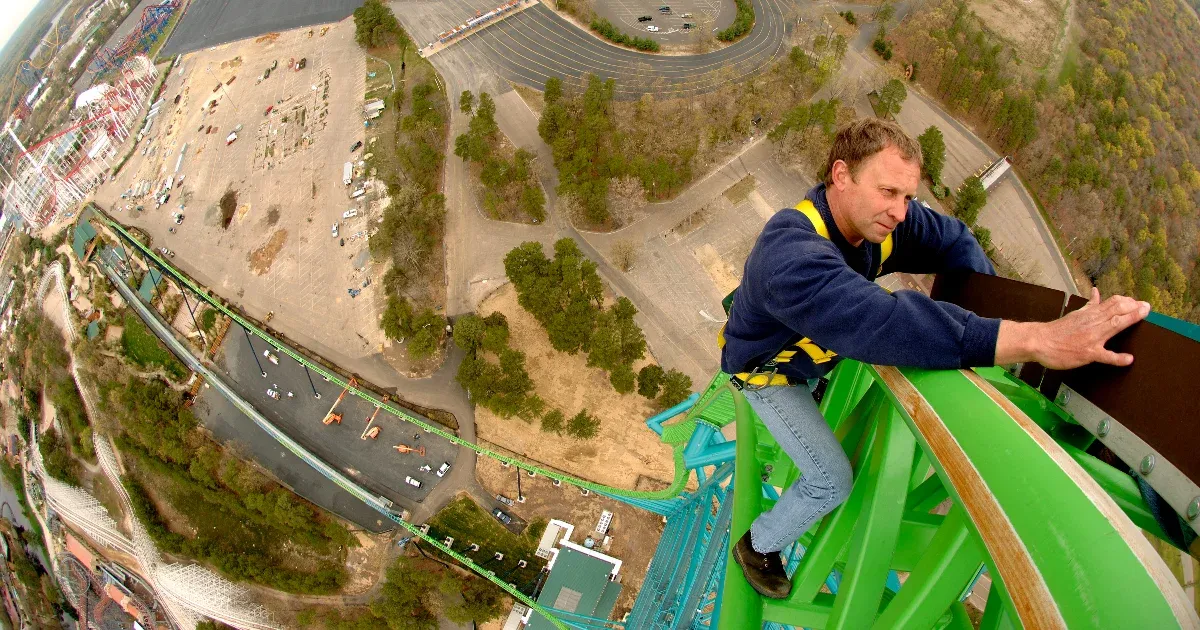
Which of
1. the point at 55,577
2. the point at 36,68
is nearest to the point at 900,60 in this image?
the point at 55,577

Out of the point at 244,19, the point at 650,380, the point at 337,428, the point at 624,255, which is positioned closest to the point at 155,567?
the point at 337,428

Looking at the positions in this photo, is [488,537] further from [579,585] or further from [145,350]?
[145,350]

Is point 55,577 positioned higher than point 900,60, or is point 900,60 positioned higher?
point 900,60

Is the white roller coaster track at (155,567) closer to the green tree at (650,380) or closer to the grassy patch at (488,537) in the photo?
the grassy patch at (488,537)

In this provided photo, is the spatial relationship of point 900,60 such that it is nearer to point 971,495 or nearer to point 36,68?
point 971,495

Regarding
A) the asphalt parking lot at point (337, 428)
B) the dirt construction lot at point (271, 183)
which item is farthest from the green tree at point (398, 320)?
the asphalt parking lot at point (337, 428)
